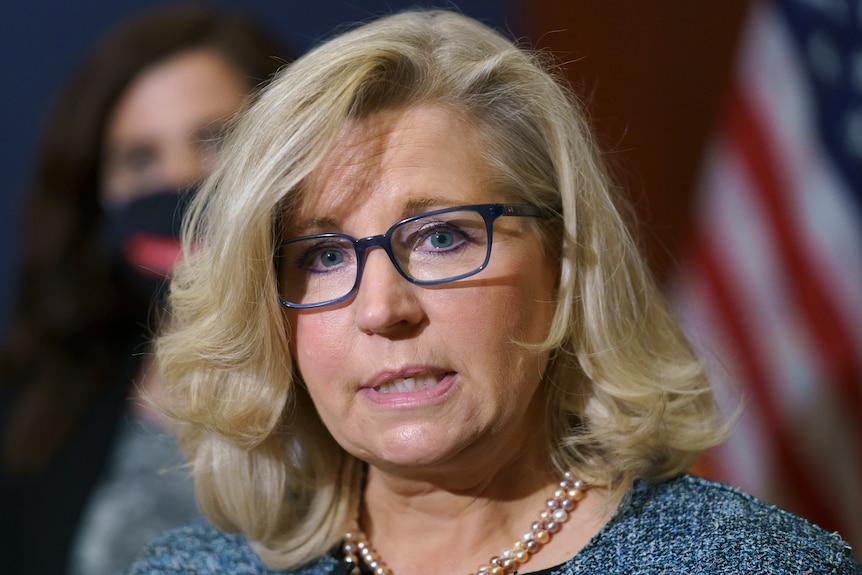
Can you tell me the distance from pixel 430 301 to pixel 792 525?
0.57 m

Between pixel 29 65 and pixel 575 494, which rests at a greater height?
pixel 29 65

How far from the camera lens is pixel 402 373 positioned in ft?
4.27

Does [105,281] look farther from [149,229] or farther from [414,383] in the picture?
[414,383]

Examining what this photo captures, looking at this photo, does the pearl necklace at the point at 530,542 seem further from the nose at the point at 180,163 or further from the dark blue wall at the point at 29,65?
the dark blue wall at the point at 29,65

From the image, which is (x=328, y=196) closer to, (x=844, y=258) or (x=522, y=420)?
(x=522, y=420)

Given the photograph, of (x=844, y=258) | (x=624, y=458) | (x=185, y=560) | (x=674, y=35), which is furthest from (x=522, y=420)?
(x=674, y=35)

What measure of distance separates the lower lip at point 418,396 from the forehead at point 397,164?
0.75 ft

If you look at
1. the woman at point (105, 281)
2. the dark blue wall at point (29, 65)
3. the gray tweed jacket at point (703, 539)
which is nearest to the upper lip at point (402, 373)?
the gray tweed jacket at point (703, 539)

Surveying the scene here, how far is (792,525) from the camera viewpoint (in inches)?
54.6

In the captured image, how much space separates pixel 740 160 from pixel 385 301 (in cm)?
174

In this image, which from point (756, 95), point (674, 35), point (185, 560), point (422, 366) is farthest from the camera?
point (674, 35)

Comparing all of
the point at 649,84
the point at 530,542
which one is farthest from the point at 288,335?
the point at 649,84

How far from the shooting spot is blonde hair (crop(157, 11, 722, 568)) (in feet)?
4.48

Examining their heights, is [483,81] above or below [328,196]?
above
